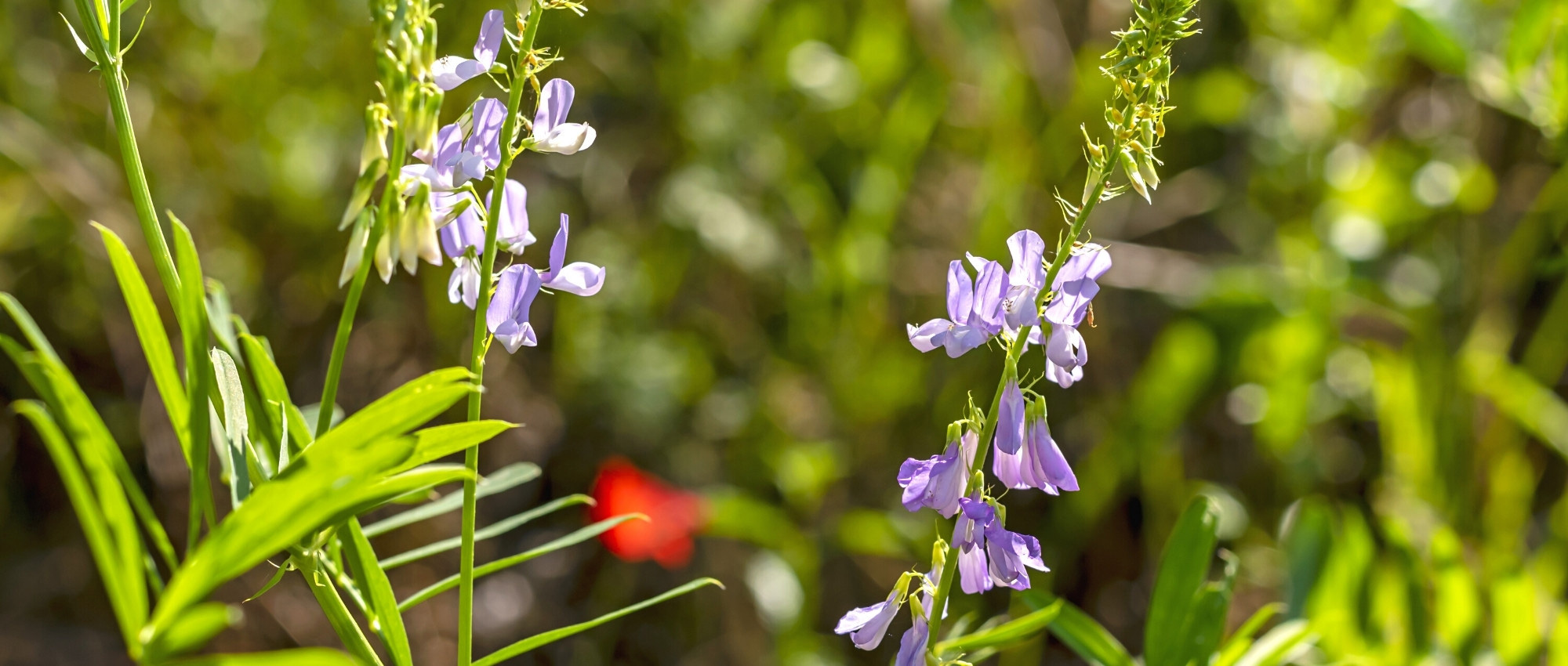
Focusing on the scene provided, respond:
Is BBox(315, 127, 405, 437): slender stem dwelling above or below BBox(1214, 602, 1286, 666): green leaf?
above

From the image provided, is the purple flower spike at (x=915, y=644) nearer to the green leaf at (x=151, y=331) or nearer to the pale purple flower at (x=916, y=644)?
the pale purple flower at (x=916, y=644)

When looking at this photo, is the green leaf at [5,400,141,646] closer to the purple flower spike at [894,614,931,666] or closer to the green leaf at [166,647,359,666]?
the green leaf at [166,647,359,666]

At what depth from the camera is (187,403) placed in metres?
0.47

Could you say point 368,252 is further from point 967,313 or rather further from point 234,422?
point 967,313

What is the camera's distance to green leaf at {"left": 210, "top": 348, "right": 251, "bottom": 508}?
44cm

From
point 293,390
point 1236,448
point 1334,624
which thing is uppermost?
point 1334,624

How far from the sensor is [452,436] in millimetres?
405

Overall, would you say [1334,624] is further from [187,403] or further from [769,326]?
[769,326]

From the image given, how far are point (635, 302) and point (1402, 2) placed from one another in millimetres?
1149

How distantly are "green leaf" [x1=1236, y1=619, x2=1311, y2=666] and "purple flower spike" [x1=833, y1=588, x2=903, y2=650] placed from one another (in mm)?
232

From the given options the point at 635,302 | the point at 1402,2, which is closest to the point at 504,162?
the point at 1402,2

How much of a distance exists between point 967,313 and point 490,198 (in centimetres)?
20

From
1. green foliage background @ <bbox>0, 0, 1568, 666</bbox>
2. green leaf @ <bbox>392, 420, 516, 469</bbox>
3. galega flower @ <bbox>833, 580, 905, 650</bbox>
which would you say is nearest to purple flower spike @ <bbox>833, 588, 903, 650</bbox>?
galega flower @ <bbox>833, 580, 905, 650</bbox>

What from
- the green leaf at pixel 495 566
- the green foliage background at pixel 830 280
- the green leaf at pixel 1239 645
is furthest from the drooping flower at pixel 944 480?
the green foliage background at pixel 830 280
